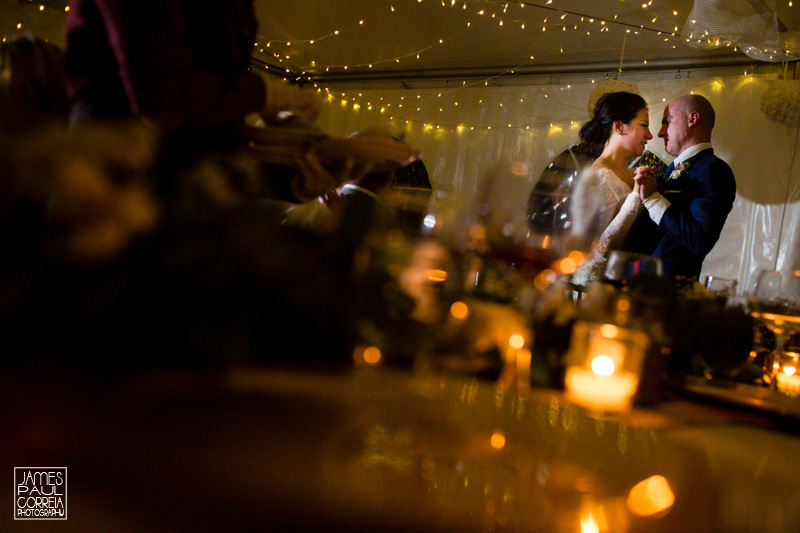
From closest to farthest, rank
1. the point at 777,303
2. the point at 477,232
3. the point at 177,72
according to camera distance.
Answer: the point at 477,232 → the point at 177,72 → the point at 777,303

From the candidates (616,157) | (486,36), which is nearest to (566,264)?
(616,157)

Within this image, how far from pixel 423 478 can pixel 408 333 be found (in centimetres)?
15

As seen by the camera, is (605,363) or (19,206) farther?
(605,363)

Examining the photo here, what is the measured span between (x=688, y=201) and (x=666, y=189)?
171 mm

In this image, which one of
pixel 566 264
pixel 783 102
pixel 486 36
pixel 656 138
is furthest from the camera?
pixel 486 36

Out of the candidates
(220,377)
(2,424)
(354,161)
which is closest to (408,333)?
(220,377)

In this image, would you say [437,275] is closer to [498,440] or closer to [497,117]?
[498,440]

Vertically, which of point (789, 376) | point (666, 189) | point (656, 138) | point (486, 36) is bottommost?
point (789, 376)

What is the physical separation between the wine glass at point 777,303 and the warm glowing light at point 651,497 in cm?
76

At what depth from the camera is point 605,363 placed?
0.64 metres

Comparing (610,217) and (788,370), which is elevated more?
(610,217)

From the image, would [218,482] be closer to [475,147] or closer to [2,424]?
[2,424]

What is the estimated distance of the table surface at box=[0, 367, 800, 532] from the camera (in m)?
0.25

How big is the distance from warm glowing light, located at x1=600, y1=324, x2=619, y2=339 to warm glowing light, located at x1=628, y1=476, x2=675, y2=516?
11.6 inches
